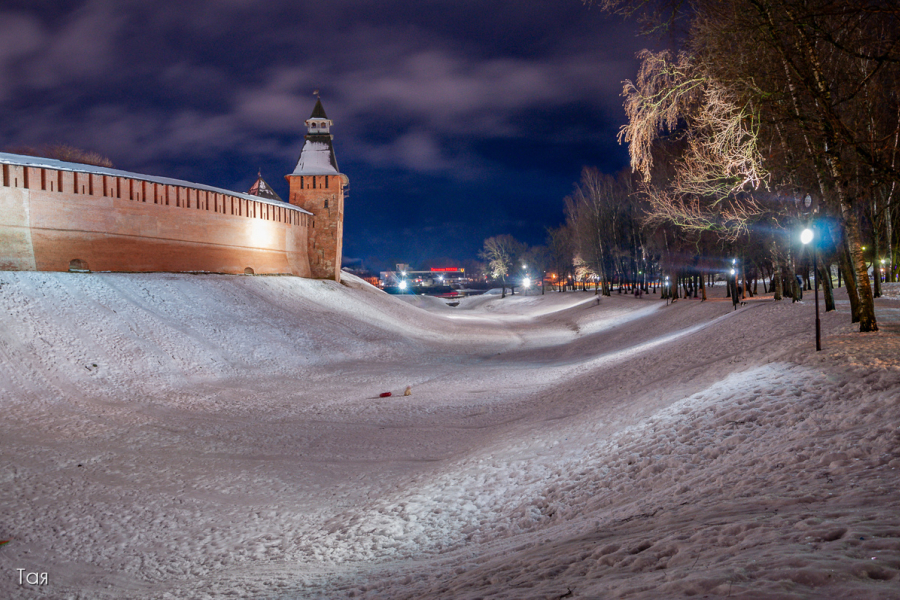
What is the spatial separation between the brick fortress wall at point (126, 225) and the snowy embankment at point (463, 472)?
5312mm

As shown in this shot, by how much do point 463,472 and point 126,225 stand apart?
20482mm

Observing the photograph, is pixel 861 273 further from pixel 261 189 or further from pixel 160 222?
pixel 261 189

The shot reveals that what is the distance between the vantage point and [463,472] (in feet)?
21.7

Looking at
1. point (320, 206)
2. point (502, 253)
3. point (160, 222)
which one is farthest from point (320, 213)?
point (502, 253)

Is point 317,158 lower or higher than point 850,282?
higher

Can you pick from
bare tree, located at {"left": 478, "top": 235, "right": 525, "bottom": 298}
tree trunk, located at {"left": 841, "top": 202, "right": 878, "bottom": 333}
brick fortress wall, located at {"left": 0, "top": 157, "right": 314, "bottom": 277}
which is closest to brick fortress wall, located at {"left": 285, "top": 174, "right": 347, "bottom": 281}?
brick fortress wall, located at {"left": 0, "top": 157, "right": 314, "bottom": 277}

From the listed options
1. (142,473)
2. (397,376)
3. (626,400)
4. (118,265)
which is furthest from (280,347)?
(626,400)

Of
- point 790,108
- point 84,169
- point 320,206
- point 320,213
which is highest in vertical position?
point 320,206

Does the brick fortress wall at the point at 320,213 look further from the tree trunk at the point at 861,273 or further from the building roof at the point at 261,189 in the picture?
the tree trunk at the point at 861,273

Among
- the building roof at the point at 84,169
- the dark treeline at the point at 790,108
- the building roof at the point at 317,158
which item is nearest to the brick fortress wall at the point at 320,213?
the building roof at the point at 317,158

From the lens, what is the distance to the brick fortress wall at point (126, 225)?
17656 millimetres

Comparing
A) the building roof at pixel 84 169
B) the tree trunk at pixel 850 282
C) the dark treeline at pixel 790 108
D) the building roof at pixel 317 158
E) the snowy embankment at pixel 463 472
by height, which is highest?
the building roof at pixel 317 158

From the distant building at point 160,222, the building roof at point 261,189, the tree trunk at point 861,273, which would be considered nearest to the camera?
the tree trunk at point 861,273

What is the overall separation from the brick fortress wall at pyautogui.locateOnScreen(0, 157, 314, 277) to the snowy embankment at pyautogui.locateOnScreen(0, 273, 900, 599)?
17.4ft
